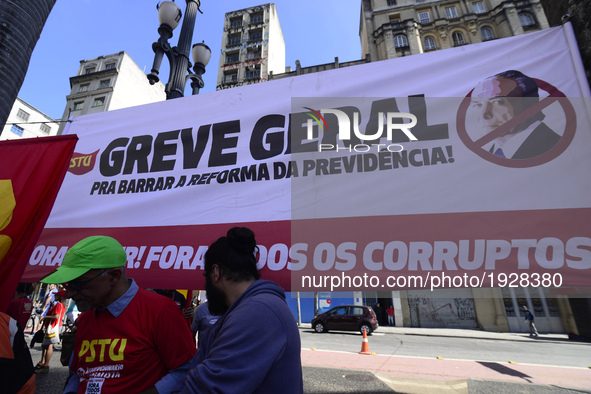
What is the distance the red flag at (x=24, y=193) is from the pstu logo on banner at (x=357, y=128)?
1841mm

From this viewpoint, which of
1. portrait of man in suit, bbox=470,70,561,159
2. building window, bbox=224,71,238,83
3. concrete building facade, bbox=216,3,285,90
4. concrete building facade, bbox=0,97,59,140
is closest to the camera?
portrait of man in suit, bbox=470,70,561,159

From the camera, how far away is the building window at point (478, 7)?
79.0 feet

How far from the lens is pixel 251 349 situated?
3.05 feet

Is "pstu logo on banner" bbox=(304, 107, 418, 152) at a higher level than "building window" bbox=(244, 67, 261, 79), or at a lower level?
lower

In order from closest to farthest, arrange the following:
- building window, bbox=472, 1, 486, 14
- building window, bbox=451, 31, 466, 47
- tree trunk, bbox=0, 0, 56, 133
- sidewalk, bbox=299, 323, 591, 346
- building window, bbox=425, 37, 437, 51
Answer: tree trunk, bbox=0, 0, 56, 133
sidewalk, bbox=299, 323, 591, 346
building window, bbox=451, 31, 466, 47
building window, bbox=425, 37, 437, 51
building window, bbox=472, 1, 486, 14

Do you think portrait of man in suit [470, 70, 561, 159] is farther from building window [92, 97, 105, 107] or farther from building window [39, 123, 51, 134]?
building window [39, 123, 51, 134]

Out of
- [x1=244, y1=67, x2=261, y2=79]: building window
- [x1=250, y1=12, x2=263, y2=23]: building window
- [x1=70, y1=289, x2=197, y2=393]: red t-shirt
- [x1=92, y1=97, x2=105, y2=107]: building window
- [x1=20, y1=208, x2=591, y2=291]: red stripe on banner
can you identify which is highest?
[x1=250, y1=12, x2=263, y2=23]: building window

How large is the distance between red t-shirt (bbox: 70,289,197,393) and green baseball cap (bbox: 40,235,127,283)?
0.26 meters

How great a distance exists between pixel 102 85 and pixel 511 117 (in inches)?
1707

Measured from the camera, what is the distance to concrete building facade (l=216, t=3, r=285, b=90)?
31420 mm

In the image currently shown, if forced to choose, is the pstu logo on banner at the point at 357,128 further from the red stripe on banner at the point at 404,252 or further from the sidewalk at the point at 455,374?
the sidewalk at the point at 455,374

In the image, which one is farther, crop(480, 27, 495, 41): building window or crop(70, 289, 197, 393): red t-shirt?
crop(480, 27, 495, 41): building window

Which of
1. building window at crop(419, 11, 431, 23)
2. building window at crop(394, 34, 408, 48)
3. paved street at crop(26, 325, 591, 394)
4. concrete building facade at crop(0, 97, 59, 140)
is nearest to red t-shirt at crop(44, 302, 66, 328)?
paved street at crop(26, 325, 591, 394)

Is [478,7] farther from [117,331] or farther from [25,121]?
[25,121]
